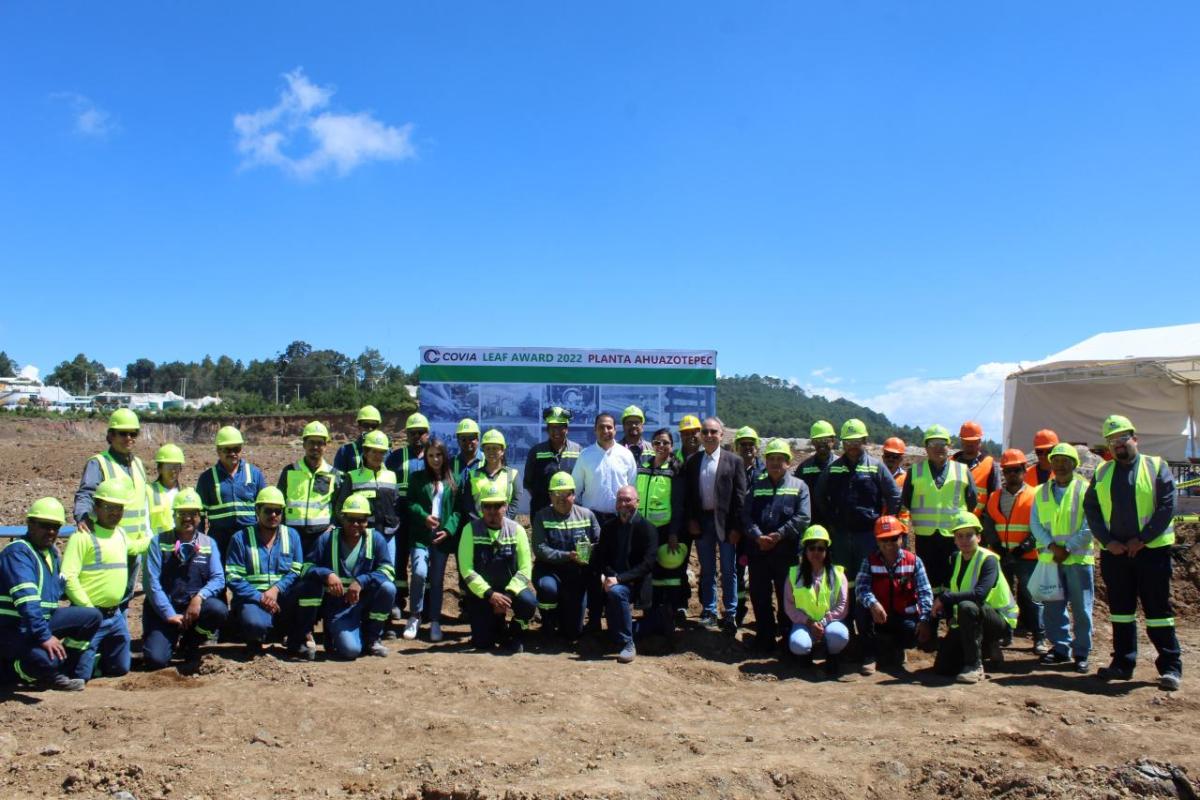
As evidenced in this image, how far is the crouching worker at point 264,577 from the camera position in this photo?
6812mm

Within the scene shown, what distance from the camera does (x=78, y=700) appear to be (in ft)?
18.7

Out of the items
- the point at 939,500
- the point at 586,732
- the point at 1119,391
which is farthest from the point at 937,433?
the point at 1119,391

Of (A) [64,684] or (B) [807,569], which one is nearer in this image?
(A) [64,684]

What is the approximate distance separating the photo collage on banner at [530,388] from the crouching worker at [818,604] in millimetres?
3381

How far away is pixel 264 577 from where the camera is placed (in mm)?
6906

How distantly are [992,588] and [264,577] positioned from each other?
578 centimetres

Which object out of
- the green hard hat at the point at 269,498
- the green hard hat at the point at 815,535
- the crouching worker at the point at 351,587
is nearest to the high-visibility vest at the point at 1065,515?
the green hard hat at the point at 815,535

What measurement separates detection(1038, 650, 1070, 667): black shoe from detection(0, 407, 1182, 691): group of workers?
0.08 feet

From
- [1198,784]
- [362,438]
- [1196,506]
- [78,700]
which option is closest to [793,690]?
[1198,784]

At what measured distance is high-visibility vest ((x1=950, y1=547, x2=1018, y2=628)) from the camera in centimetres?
675

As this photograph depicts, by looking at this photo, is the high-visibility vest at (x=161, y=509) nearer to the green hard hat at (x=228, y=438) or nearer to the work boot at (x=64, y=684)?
the green hard hat at (x=228, y=438)

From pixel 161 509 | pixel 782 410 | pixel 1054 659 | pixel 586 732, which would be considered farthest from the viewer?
pixel 782 410

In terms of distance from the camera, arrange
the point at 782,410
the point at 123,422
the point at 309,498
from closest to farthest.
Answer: the point at 123,422 < the point at 309,498 < the point at 782,410

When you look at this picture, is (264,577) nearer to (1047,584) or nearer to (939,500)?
(939,500)
